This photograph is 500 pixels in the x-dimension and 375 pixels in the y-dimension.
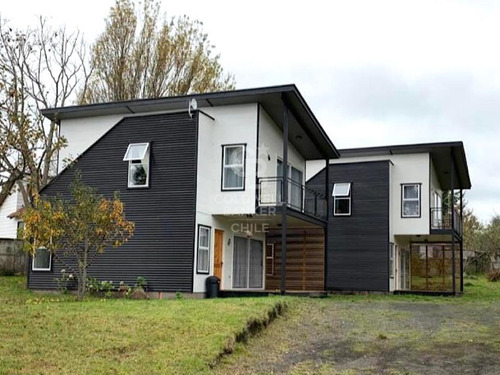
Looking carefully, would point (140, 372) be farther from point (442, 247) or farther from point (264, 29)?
point (442, 247)

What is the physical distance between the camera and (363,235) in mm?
25609

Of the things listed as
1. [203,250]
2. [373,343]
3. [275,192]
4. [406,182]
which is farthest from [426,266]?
[373,343]

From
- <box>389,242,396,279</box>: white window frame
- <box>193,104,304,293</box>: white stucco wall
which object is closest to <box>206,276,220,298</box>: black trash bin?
<box>193,104,304,293</box>: white stucco wall

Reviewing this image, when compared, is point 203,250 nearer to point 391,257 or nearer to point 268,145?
point 268,145

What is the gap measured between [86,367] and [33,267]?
12.0 meters

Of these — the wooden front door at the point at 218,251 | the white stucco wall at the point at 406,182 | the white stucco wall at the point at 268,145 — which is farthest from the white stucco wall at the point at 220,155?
the white stucco wall at the point at 406,182

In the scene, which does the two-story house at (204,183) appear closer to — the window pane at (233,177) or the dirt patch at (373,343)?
the window pane at (233,177)

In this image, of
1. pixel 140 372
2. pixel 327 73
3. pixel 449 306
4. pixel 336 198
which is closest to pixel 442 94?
pixel 327 73

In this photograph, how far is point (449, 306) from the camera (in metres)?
16.8

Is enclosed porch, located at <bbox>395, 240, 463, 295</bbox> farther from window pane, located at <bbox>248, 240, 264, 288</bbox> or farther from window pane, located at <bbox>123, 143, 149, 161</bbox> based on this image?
window pane, located at <bbox>123, 143, 149, 161</bbox>

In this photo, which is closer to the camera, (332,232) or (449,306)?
(449,306)

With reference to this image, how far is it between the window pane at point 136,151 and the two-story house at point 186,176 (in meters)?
0.03

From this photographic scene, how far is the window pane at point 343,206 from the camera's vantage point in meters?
26.0

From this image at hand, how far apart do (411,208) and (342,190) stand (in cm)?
297
